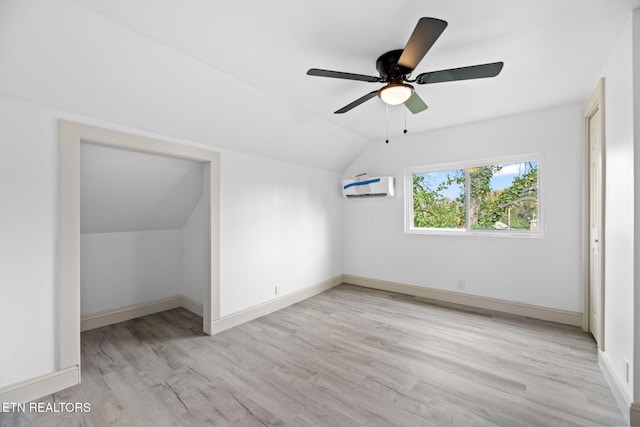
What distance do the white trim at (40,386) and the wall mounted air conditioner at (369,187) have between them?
3.93 metres

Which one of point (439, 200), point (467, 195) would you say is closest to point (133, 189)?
point (439, 200)

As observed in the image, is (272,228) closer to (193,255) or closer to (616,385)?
(193,255)

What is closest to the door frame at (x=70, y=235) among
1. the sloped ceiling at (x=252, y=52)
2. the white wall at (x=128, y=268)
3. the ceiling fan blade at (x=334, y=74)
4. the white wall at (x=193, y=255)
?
the sloped ceiling at (x=252, y=52)

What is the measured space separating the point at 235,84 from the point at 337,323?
9.21 ft

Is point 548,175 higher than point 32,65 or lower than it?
lower

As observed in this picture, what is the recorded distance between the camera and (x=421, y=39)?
1.55m

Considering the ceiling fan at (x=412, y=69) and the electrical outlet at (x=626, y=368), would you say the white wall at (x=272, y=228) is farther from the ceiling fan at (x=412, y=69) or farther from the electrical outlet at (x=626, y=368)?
the electrical outlet at (x=626, y=368)

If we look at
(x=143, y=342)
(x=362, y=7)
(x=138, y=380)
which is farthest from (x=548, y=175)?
(x=143, y=342)

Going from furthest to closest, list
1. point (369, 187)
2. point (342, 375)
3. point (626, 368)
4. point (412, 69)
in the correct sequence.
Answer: point (369, 187) < point (342, 375) < point (412, 69) < point (626, 368)

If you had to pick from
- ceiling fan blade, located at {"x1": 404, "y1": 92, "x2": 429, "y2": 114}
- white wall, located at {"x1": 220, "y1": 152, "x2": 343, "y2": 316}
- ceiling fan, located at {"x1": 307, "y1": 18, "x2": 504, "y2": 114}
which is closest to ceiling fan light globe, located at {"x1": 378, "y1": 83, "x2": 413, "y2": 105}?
ceiling fan, located at {"x1": 307, "y1": 18, "x2": 504, "y2": 114}

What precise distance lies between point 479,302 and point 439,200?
60.6 inches

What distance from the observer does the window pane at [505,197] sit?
3482 millimetres

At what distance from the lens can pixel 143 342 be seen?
2.79 m

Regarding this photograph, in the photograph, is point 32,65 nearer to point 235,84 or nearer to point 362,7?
point 235,84
